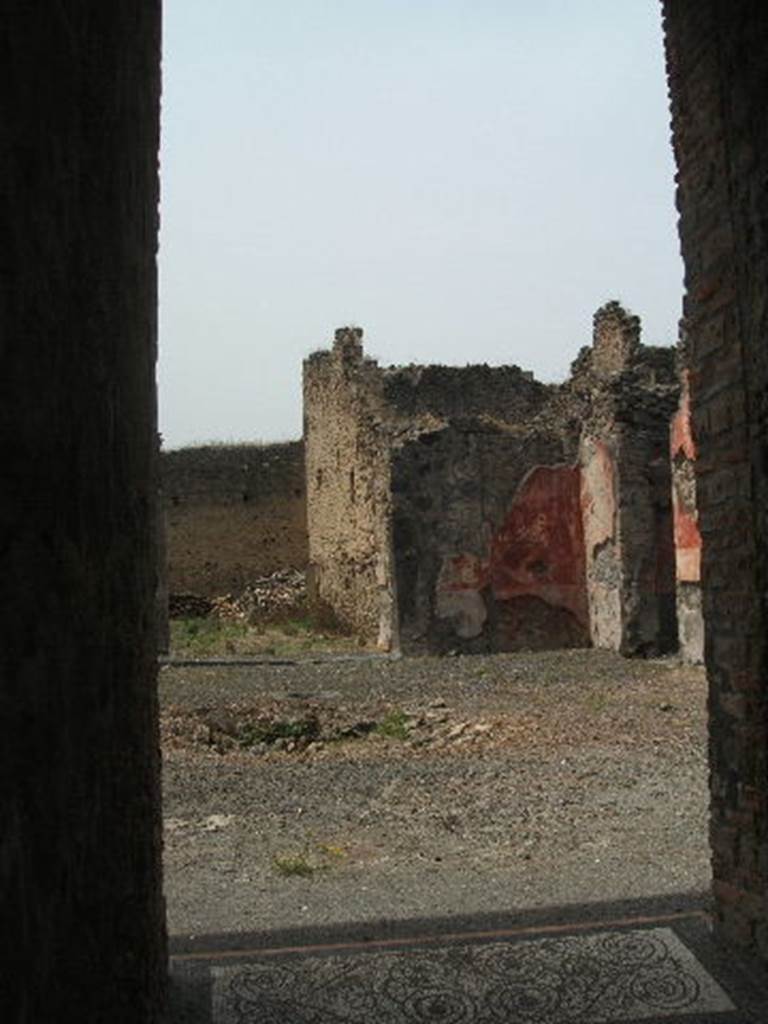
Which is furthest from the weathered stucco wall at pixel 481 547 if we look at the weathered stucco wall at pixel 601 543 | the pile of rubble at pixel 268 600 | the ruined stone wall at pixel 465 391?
the pile of rubble at pixel 268 600

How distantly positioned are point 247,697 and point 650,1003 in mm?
6699

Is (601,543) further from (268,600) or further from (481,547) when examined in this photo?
(268,600)

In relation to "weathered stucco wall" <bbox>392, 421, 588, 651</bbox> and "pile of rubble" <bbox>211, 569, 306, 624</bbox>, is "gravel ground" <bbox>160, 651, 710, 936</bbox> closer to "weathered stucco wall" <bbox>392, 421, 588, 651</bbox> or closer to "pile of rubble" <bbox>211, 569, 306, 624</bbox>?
"weathered stucco wall" <bbox>392, 421, 588, 651</bbox>

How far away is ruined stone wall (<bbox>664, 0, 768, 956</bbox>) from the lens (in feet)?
10.1

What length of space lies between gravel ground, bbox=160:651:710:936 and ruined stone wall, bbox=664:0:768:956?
0.88 meters

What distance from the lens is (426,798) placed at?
5785mm

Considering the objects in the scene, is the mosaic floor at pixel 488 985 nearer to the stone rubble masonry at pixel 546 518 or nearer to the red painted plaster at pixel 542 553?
the stone rubble masonry at pixel 546 518

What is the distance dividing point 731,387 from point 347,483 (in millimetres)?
16340

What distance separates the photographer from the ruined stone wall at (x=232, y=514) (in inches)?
955

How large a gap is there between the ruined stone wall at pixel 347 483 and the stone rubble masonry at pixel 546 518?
0.76 metres

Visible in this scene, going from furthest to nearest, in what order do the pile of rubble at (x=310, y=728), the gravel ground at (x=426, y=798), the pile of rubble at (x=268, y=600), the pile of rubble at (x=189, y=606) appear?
1. the pile of rubble at (x=189, y=606)
2. the pile of rubble at (x=268, y=600)
3. the pile of rubble at (x=310, y=728)
4. the gravel ground at (x=426, y=798)

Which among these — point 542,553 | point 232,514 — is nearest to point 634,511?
point 542,553

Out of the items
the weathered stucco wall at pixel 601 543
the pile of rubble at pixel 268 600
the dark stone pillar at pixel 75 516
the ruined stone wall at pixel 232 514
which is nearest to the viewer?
the dark stone pillar at pixel 75 516

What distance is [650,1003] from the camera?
3.07 m
